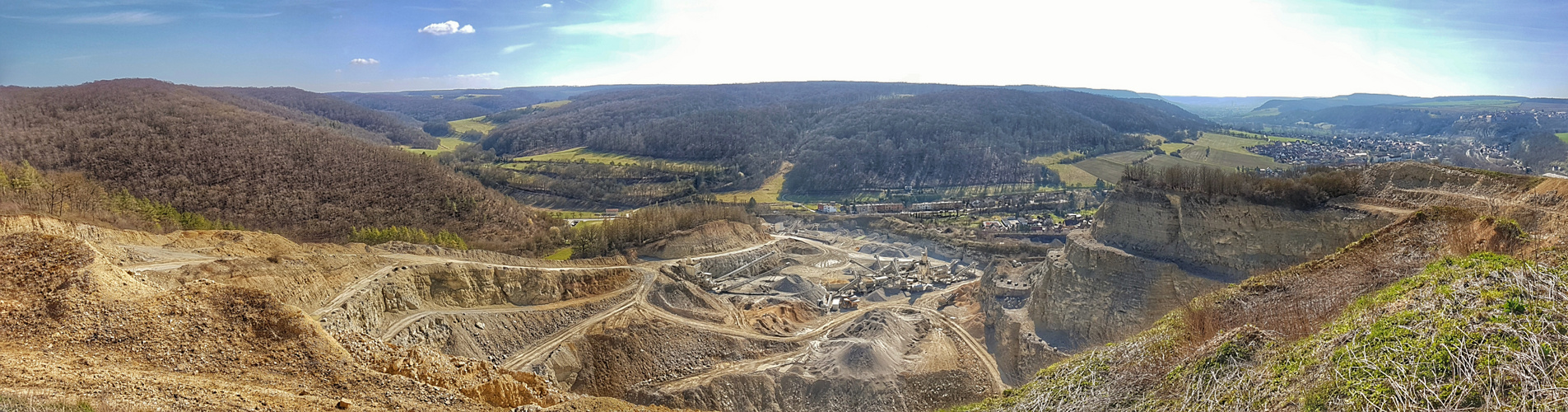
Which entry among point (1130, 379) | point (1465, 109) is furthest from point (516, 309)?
point (1465, 109)

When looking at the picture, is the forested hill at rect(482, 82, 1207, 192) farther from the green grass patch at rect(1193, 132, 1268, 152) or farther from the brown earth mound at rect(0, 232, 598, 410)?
the brown earth mound at rect(0, 232, 598, 410)

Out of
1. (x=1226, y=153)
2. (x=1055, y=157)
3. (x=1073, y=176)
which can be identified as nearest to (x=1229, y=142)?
(x=1226, y=153)

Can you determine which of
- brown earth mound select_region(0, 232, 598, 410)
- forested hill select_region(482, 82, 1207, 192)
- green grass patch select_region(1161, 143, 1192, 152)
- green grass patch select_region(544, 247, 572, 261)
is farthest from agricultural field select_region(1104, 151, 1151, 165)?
brown earth mound select_region(0, 232, 598, 410)

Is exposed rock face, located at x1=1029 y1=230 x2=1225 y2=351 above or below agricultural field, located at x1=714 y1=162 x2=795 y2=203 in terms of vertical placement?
above

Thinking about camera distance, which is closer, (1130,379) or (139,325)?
(1130,379)

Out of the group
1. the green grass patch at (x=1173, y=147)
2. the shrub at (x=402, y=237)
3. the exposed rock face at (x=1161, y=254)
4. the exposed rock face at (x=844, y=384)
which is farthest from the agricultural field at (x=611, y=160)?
the exposed rock face at (x=1161, y=254)

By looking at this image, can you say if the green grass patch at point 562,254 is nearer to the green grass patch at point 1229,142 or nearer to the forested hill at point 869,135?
the forested hill at point 869,135

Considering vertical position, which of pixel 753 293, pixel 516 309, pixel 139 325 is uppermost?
pixel 139 325

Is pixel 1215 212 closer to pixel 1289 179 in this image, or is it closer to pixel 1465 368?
pixel 1289 179
